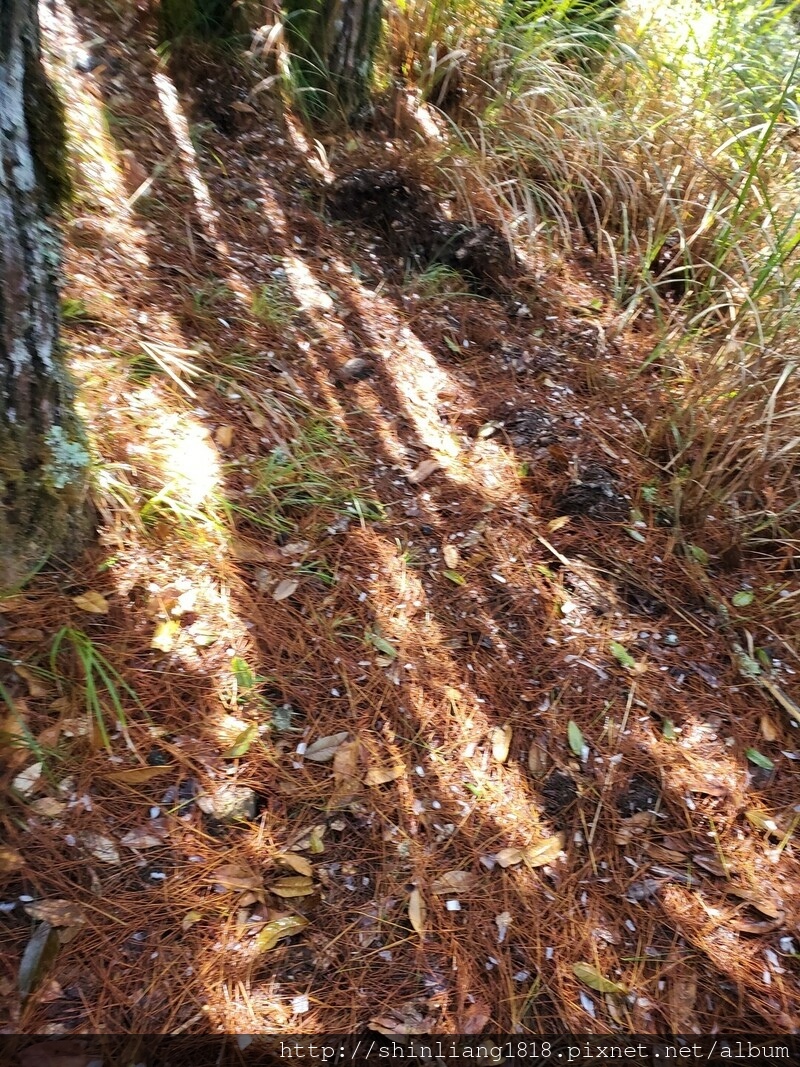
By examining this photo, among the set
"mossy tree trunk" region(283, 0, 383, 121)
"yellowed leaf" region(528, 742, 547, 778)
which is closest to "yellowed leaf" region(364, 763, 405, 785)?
"yellowed leaf" region(528, 742, 547, 778)

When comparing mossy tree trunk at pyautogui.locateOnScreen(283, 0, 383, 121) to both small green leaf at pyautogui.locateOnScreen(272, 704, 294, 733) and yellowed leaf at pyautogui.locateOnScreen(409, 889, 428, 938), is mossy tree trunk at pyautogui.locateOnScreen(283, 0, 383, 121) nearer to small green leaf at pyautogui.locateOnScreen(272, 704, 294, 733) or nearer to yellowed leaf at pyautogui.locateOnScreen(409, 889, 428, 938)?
small green leaf at pyautogui.locateOnScreen(272, 704, 294, 733)

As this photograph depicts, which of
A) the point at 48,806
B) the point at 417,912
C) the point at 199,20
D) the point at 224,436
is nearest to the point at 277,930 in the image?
the point at 417,912

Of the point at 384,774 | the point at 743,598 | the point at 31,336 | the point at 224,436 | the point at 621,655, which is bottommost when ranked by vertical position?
the point at 384,774

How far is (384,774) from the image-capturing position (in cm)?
154

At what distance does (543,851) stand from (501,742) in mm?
267

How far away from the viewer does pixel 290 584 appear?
5.81 feet

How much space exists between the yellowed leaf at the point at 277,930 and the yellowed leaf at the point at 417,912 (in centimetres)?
23

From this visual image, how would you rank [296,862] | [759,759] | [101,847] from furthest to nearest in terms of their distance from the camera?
[759,759], [296,862], [101,847]

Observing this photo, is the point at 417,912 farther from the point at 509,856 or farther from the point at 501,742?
the point at 501,742

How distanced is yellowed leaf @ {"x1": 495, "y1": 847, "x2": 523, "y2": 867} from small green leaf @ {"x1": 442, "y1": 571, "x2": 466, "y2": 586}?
73 centimetres

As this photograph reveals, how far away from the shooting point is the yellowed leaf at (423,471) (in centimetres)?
216

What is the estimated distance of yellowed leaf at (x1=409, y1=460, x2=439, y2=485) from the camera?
2.16m

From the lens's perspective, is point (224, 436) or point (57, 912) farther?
point (224, 436)

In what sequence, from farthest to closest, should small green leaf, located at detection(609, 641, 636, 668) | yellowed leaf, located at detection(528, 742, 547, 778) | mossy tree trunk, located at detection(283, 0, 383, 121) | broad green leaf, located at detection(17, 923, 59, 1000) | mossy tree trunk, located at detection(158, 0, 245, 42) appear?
mossy tree trunk, located at detection(283, 0, 383, 121), mossy tree trunk, located at detection(158, 0, 245, 42), small green leaf, located at detection(609, 641, 636, 668), yellowed leaf, located at detection(528, 742, 547, 778), broad green leaf, located at detection(17, 923, 59, 1000)
